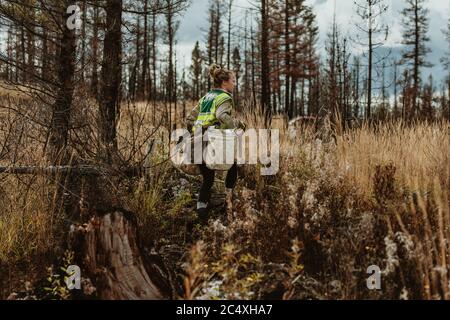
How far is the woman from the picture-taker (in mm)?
3971

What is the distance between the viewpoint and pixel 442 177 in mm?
4039

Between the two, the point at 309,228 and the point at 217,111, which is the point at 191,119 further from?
the point at 309,228

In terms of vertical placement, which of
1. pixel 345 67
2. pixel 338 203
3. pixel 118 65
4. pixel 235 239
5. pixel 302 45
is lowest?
pixel 235 239

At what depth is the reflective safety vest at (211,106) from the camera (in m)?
3.98

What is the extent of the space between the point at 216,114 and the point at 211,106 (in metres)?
0.10

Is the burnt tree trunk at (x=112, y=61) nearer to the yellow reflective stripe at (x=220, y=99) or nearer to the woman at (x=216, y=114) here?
the woman at (x=216, y=114)

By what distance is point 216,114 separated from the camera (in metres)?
3.98

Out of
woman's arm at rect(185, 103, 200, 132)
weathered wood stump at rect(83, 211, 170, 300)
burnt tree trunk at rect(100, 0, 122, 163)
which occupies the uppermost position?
burnt tree trunk at rect(100, 0, 122, 163)

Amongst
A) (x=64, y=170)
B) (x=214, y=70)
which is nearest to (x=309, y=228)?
(x=214, y=70)

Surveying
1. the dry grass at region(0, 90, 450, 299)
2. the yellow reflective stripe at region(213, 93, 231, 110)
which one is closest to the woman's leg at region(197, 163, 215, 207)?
the dry grass at region(0, 90, 450, 299)

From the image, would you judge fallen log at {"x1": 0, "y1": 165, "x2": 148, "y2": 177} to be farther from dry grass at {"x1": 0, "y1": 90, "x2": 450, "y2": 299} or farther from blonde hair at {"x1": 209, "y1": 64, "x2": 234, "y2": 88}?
blonde hair at {"x1": 209, "y1": 64, "x2": 234, "y2": 88}
